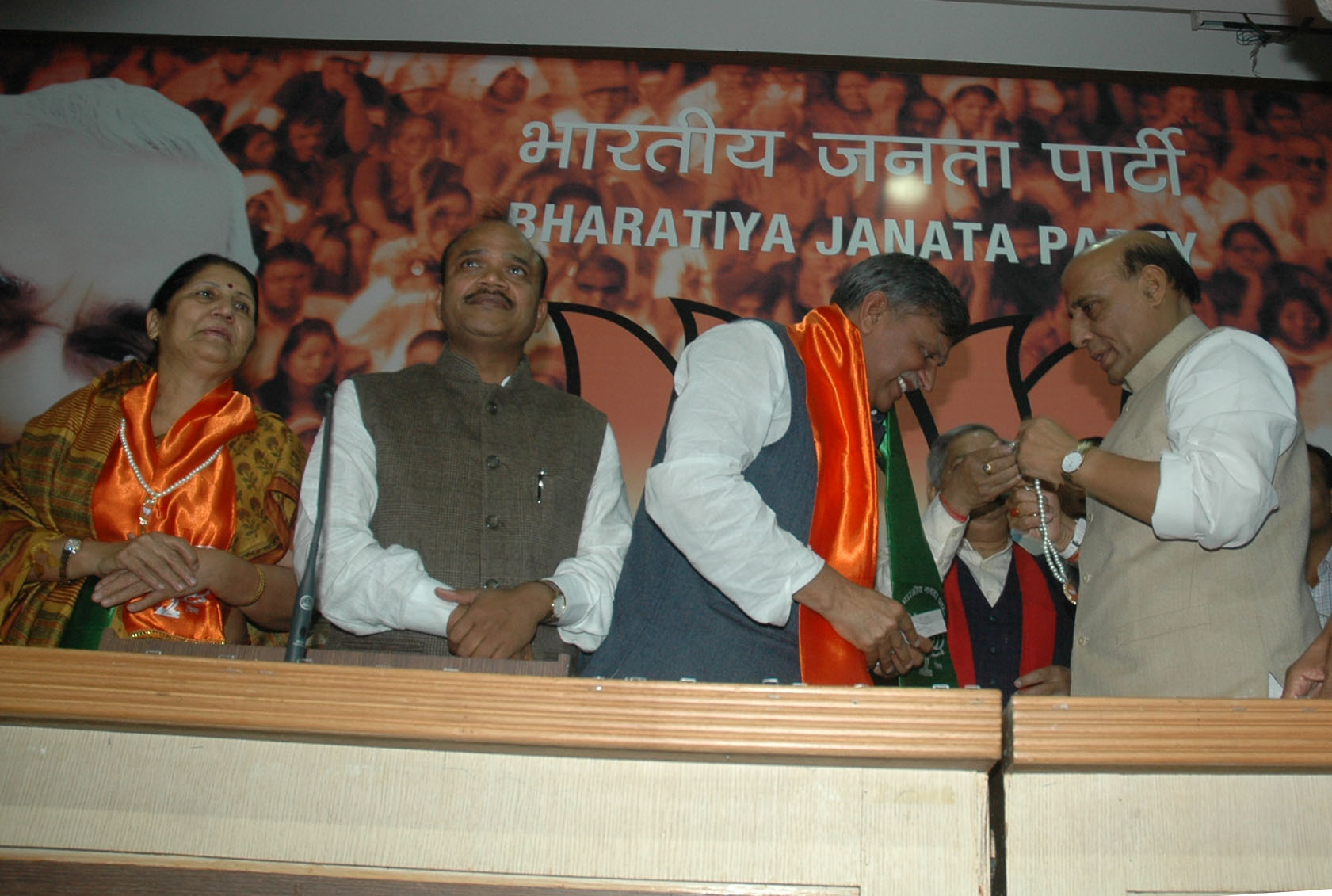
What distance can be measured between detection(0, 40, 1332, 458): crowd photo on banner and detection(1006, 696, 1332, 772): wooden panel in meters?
2.58

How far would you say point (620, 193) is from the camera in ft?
11.8

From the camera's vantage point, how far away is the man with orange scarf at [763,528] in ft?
5.72

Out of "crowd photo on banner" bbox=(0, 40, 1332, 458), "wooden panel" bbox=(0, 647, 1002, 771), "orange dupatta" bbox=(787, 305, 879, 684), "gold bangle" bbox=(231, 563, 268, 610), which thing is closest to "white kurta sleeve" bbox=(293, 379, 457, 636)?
"gold bangle" bbox=(231, 563, 268, 610)

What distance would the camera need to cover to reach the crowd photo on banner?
347 centimetres

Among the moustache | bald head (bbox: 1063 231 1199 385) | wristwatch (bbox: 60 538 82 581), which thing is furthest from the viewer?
the moustache

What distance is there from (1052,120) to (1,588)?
3.20 meters

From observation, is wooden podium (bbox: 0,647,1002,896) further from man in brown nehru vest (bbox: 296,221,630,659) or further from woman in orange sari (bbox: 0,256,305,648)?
woman in orange sari (bbox: 0,256,305,648)

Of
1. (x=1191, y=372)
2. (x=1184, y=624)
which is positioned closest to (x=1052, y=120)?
(x=1191, y=372)

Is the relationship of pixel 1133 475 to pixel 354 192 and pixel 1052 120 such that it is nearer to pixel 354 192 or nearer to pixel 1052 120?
pixel 1052 120

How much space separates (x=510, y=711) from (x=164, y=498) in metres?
1.49

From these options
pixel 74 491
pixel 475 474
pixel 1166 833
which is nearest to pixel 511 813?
pixel 1166 833

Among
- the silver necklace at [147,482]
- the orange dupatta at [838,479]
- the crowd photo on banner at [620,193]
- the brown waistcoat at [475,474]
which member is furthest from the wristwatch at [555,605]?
the crowd photo on banner at [620,193]

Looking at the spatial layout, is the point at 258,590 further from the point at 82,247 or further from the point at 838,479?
the point at 82,247

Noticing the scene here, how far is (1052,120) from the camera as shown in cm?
372
